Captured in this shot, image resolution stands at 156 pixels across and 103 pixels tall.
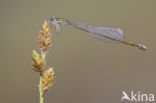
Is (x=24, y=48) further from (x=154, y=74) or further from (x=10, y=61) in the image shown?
(x=154, y=74)

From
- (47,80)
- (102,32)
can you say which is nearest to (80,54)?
(102,32)

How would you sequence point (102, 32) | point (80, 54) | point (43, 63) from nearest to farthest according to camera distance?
point (43, 63) < point (102, 32) < point (80, 54)

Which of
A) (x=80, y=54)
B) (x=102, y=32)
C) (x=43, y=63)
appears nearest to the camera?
(x=43, y=63)

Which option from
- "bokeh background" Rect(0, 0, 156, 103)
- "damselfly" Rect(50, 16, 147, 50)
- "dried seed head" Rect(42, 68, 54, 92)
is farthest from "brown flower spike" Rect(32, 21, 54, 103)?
"bokeh background" Rect(0, 0, 156, 103)

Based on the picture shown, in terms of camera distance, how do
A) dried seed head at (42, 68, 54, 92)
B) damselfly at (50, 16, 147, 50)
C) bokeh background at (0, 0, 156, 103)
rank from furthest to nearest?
bokeh background at (0, 0, 156, 103)
damselfly at (50, 16, 147, 50)
dried seed head at (42, 68, 54, 92)

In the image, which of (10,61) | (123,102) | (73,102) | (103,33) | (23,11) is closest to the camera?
(103,33)

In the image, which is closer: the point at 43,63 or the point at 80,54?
the point at 43,63

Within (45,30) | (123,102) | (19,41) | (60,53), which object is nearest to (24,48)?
(19,41)

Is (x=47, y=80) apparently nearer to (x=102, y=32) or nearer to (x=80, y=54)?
(x=102, y=32)

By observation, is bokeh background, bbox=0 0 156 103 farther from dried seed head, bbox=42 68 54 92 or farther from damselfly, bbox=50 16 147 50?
dried seed head, bbox=42 68 54 92
